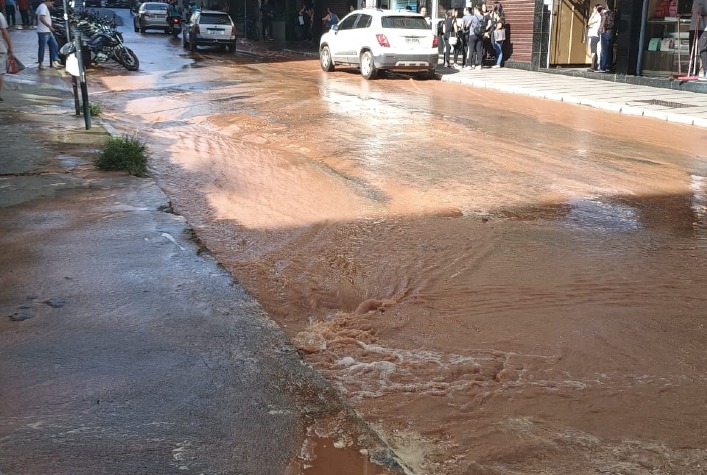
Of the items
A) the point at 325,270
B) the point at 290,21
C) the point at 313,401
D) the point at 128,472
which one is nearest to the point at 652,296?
the point at 325,270

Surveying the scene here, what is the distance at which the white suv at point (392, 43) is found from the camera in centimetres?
1970

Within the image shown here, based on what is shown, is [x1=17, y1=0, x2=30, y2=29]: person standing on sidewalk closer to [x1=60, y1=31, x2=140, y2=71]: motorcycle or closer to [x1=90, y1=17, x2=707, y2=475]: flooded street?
[x1=60, y1=31, x2=140, y2=71]: motorcycle

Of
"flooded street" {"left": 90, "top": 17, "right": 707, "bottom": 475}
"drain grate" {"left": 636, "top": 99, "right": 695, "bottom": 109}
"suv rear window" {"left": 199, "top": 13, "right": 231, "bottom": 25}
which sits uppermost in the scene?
"suv rear window" {"left": 199, "top": 13, "right": 231, "bottom": 25}

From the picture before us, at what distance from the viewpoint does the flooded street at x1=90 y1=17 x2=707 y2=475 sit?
3.62 m

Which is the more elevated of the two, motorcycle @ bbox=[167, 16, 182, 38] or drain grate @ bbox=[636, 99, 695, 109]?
motorcycle @ bbox=[167, 16, 182, 38]

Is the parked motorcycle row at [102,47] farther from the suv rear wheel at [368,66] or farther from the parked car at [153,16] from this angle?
the parked car at [153,16]

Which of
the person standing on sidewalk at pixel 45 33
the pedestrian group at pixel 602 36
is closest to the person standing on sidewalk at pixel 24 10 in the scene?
the person standing on sidewalk at pixel 45 33

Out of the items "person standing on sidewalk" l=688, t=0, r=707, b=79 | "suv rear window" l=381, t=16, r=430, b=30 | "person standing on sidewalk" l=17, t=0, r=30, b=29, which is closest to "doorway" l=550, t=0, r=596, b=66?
"suv rear window" l=381, t=16, r=430, b=30

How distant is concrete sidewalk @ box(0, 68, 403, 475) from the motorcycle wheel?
632 inches

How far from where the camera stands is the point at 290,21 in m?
41.0

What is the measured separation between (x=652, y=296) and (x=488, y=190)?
10.1ft

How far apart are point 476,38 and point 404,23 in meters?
3.53

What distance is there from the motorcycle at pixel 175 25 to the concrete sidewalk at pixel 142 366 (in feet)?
123

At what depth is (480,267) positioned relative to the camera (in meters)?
5.86
